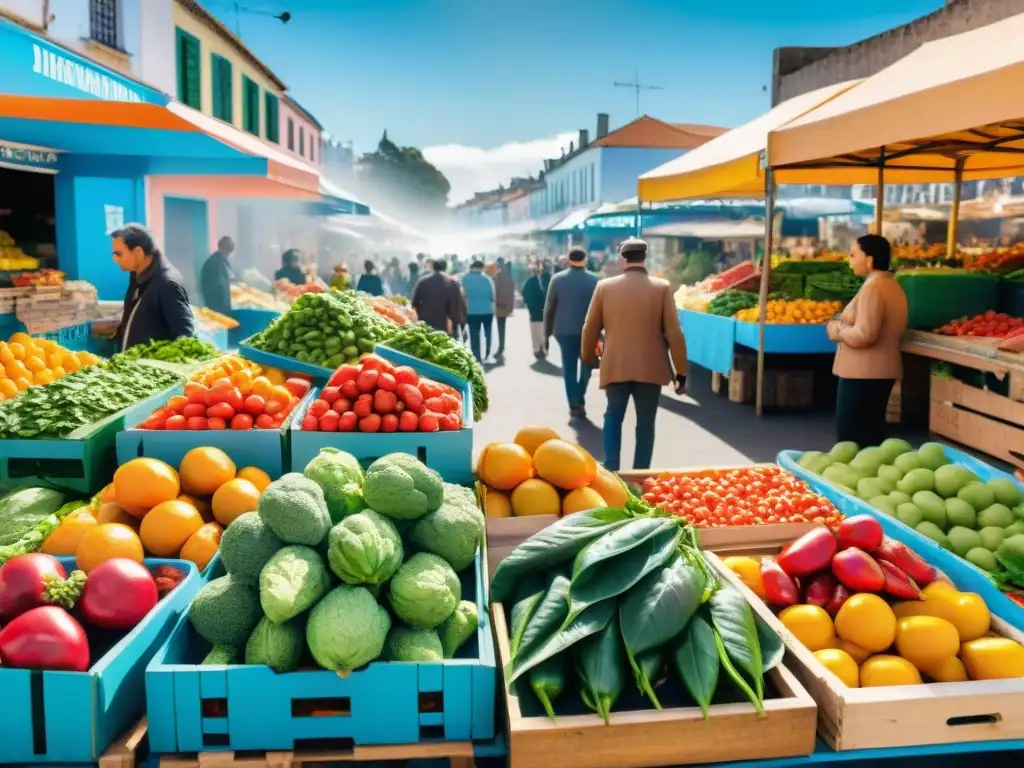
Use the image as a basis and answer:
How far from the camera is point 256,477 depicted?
3689 millimetres

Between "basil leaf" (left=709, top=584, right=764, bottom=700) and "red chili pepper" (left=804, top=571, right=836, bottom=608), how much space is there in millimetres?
364

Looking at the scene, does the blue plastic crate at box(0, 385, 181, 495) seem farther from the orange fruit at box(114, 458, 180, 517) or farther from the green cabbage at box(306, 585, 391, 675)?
the green cabbage at box(306, 585, 391, 675)

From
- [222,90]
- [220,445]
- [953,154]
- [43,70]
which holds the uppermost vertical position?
[222,90]

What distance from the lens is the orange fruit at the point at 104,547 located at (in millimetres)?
2949

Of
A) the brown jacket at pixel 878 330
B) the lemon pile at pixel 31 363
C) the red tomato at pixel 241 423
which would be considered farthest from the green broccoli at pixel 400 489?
the brown jacket at pixel 878 330

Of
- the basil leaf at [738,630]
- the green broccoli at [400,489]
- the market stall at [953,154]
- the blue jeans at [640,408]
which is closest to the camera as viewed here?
the basil leaf at [738,630]

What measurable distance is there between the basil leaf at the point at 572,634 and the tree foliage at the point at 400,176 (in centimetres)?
8098

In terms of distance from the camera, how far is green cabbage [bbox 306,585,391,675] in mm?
2408

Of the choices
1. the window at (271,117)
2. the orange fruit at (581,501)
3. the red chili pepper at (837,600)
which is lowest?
the red chili pepper at (837,600)

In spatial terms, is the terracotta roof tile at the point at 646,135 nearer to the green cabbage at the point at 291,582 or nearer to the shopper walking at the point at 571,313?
the shopper walking at the point at 571,313

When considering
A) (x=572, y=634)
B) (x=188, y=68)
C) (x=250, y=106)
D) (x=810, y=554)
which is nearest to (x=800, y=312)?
(x=810, y=554)

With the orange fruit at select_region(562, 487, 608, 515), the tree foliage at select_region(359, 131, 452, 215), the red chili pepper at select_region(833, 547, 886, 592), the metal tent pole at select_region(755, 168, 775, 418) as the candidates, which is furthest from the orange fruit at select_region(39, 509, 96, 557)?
the tree foliage at select_region(359, 131, 452, 215)

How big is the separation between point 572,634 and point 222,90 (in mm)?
20177

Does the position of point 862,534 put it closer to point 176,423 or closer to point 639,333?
point 176,423
